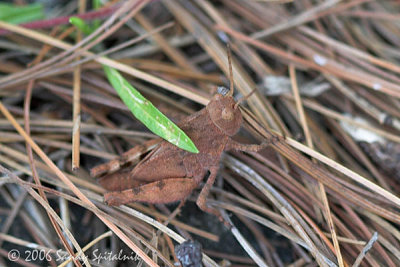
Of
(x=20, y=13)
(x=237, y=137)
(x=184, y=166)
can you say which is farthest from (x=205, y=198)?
(x=20, y=13)

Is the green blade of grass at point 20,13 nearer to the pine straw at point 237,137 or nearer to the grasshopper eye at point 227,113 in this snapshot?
the pine straw at point 237,137

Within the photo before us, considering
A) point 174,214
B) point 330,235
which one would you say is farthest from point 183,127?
point 330,235

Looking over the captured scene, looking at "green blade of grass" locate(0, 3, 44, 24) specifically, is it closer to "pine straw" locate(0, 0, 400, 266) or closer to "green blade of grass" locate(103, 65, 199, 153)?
"pine straw" locate(0, 0, 400, 266)

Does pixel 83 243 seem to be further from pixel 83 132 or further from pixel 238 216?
pixel 238 216

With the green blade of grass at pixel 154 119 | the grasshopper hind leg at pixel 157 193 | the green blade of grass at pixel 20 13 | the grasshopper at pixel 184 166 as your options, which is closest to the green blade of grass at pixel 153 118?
the green blade of grass at pixel 154 119

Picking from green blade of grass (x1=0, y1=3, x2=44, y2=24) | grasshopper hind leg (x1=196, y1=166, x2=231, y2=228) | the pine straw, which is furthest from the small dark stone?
green blade of grass (x1=0, y1=3, x2=44, y2=24)

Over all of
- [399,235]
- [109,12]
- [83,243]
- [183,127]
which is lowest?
[399,235]

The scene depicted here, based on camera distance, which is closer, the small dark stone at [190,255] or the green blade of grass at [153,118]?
the small dark stone at [190,255]
